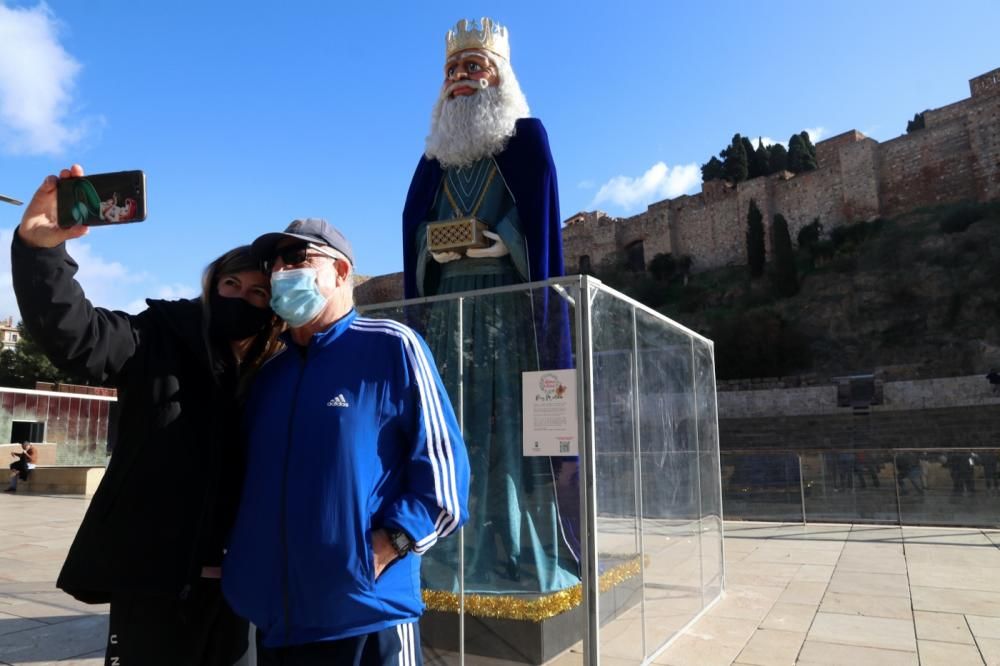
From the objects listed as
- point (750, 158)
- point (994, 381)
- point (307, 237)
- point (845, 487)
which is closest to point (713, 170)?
point (750, 158)

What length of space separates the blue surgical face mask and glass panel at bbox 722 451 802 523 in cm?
852

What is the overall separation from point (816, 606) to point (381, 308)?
11.8 feet

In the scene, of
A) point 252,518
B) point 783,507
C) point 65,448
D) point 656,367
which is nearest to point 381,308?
point 656,367

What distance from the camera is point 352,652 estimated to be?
5.20 ft

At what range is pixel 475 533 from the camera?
3383 millimetres

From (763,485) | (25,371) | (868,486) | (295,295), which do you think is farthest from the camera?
(25,371)

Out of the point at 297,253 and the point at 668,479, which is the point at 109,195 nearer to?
the point at 297,253

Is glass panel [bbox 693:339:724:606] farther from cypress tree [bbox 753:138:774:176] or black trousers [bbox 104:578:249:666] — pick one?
cypress tree [bbox 753:138:774:176]

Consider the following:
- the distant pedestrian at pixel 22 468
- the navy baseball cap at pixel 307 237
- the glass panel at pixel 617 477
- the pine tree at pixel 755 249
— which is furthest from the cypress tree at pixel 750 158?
the navy baseball cap at pixel 307 237

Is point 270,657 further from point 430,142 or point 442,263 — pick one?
point 430,142

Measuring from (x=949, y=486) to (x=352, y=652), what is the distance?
9267 mm

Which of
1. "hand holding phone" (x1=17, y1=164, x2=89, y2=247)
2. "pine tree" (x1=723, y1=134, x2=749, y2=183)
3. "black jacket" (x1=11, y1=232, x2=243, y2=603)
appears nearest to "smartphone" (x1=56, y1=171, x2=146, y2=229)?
"hand holding phone" (x1=17, y1=164, x2=89, y2=247)

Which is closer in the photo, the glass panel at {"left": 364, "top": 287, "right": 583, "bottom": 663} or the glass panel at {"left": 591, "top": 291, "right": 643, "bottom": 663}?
the glass panel at {"left": 591, "top": 291, "right": 643, "bottom": 663}

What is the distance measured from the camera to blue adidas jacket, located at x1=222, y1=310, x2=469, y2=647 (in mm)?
1550
